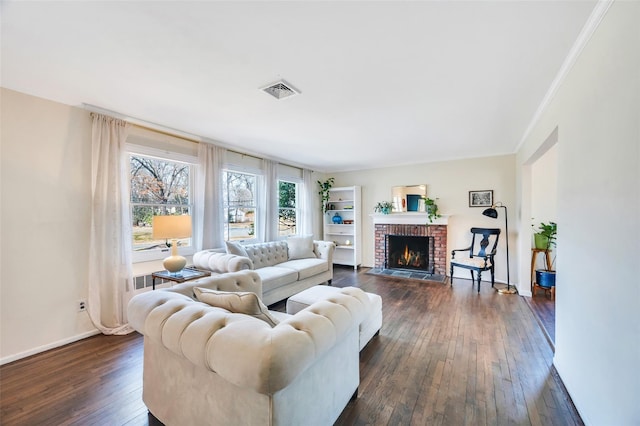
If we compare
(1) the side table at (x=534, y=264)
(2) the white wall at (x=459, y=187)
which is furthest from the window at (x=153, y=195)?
(1) the side table at (x=534, y=264)

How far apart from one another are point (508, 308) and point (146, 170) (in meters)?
5.17

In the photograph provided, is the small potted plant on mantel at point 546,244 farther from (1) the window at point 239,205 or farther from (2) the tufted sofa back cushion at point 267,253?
(1) the window at point 239,205

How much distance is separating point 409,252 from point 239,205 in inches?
146

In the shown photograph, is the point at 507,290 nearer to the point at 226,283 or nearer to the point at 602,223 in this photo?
the point at 602,223

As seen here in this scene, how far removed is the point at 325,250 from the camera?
473cm

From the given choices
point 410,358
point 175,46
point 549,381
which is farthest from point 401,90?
point 549,381

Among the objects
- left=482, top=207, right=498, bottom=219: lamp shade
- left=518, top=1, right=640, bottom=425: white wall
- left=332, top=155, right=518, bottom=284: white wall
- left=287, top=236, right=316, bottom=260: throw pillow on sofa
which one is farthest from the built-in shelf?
left=518, top=1, right=640, bottom=425: white wall

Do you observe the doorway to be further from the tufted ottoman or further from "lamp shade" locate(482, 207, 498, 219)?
the tufted ottoman

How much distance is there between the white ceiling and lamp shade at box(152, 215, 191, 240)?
1.18 metres

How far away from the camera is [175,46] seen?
1.71 m

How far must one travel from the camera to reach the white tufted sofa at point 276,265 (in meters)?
3.26

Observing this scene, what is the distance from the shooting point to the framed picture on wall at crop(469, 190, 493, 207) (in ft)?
16.0

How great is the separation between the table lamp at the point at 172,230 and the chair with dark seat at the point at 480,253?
4.33m

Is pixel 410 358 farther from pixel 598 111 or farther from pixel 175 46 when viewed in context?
pixel 175 46
